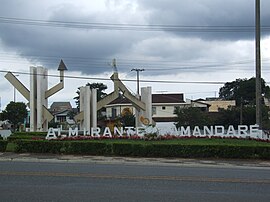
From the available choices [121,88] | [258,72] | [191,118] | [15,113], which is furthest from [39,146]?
[15,113]

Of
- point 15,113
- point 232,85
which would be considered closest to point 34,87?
point 15,113

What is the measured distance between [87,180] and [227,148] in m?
12.8

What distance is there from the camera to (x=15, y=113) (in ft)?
310

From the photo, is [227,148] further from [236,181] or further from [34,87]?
[34,87]

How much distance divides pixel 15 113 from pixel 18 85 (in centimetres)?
5016

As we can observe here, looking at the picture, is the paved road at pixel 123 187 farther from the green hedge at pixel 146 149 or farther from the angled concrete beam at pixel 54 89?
the angled concrete beam at pixel 54 89

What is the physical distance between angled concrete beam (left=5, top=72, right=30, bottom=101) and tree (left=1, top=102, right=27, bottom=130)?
48565 mm

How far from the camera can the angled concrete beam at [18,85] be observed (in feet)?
149

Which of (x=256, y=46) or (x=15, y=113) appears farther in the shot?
(x=15, y=113)

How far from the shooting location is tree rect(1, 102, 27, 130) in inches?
3708

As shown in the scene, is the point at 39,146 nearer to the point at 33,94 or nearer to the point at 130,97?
the point at 33,94

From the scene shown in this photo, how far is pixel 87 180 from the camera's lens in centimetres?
1252

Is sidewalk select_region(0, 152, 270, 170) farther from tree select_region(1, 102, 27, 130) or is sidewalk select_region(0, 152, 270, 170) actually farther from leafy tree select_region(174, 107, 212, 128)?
tree select_region(1, 102, 27, 130)

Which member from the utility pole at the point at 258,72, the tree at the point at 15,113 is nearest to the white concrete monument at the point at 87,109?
the utility pole at the point at 258,72
